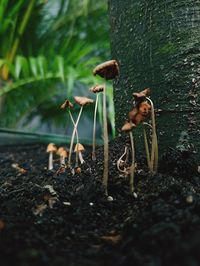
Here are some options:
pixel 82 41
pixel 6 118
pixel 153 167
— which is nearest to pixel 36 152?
pixel 6 118

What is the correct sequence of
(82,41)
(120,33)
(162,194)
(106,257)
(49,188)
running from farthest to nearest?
(82,41) < (120,33) < (49,188) < (162,194) < (106,257)

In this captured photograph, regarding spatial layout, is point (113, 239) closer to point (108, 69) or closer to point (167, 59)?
point (108, 69)

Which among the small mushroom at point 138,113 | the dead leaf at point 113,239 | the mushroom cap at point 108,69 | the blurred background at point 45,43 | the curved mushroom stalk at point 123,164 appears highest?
the blurred background at point 45,43

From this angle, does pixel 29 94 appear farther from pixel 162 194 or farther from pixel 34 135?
pixel 162 194

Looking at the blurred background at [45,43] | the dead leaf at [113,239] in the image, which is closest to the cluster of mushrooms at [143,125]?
the dead leaf at [113,239]

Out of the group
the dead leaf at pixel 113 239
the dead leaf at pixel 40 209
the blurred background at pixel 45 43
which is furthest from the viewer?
the blurred background at pixel 45 43

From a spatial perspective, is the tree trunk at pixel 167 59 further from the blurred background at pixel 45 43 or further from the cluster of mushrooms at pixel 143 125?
the blurred background at pixel 45 43

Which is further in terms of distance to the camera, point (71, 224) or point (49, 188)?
point (49, 188)
